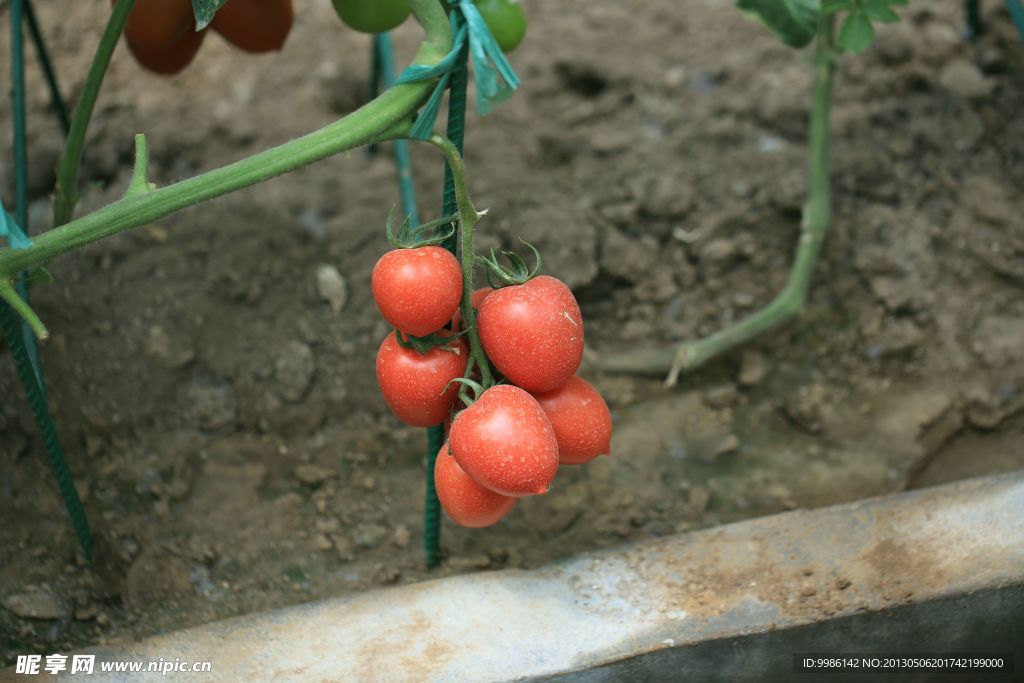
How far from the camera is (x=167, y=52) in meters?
1.30

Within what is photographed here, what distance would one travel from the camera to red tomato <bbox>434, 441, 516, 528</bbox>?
1.00m

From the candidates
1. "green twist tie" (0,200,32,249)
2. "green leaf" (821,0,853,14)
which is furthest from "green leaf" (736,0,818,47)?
"green twist tie" (0,200,32,249)

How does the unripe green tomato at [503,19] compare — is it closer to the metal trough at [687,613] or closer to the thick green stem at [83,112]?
the thick green stem at [83,112]

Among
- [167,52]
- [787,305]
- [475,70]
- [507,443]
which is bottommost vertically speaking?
[787,305]

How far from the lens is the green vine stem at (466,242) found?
94cm

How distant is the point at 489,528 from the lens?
1392mm

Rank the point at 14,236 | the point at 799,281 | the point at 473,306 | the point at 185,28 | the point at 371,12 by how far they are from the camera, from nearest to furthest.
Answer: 1. the point at 14,236
2. the point at 473,306
3. the point at 371,12
4. the point at 185,28
5. the point at 799,281

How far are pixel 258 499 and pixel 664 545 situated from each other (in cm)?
55

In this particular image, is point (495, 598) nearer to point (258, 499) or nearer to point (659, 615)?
point (659, 615)

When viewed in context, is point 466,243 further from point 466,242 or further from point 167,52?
point 167,52

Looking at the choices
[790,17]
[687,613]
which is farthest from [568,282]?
[687,613]

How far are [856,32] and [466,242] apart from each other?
2.29 feet

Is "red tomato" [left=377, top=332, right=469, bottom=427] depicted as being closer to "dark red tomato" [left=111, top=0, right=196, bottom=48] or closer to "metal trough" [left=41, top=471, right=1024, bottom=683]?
"metal trough" [left=41, top=471, right=1024, bottom=683]

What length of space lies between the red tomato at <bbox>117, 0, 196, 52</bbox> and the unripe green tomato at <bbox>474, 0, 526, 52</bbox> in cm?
36
